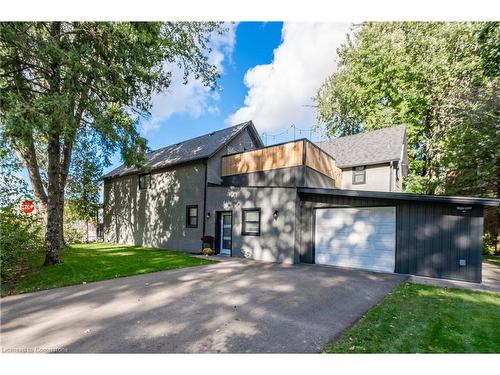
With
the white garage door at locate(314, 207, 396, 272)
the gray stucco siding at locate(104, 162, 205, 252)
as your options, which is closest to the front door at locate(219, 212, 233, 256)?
the gray stucco siding at locate(104, 162, 205, 252)

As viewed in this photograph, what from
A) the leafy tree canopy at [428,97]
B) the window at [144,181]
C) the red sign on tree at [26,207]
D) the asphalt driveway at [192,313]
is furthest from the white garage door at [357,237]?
the window at [144,181]

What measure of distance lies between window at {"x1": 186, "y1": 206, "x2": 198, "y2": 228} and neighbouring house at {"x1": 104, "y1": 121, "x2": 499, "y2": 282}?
0.06m

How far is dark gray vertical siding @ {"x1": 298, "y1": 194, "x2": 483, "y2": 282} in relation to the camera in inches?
275

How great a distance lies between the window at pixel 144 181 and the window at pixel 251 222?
7.51 m

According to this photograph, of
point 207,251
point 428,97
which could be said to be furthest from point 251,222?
point 428,97

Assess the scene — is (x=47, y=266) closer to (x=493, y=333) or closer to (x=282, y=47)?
(x=282, y=47)

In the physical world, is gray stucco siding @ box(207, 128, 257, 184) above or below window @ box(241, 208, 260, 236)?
above

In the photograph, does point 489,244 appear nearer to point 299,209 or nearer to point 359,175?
point 359,175

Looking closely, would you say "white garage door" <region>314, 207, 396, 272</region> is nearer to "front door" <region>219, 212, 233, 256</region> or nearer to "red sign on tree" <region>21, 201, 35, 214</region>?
"front door" <region>219, 212, 233, 256</region>

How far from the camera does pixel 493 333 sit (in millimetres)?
3770

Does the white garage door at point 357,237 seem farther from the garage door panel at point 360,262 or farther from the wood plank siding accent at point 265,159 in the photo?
the wood plank siding accent at point 265,159

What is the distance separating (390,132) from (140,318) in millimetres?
16960
